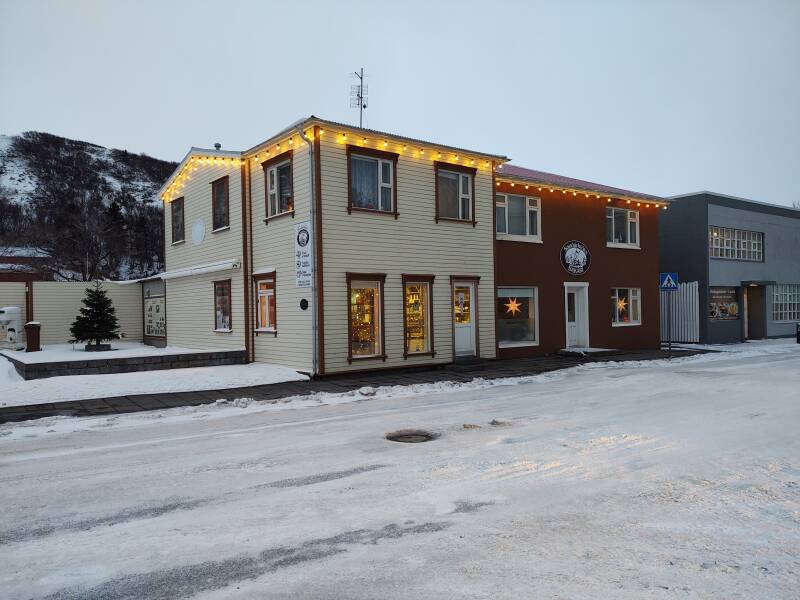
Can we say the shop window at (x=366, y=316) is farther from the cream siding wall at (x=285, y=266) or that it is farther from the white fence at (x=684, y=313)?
the white fence at (x=684, y=313)

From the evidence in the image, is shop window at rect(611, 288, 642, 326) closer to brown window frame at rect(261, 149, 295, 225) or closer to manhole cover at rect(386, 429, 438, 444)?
brown window frame at rect(261, 149, 295, 225)

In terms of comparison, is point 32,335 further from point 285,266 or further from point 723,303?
point 723,303

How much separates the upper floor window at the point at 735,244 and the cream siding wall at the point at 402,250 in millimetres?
13487

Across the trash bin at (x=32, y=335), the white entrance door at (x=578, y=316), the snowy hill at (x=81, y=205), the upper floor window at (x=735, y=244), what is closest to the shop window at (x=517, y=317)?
the white entrance door at (x=578, y=316)

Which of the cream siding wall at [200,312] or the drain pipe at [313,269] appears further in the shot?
the cream siding wall at [200,312]

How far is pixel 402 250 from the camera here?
15.7 meters

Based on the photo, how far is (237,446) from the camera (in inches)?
291

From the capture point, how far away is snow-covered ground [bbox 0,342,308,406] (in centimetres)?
1104

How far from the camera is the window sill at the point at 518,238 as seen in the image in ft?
61.3

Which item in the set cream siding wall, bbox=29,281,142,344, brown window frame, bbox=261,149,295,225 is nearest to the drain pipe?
brown window frame, bbox=261,149,295,225

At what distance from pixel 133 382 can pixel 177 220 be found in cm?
1048

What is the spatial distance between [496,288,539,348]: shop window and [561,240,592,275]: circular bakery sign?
180 cm

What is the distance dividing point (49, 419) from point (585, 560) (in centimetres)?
849

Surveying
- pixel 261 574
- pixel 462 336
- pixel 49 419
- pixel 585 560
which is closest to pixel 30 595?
pixel 261 574
